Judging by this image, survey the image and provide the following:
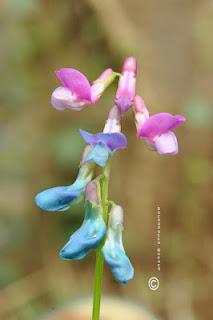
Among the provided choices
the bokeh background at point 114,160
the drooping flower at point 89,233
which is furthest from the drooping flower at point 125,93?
the bokeh background at point 114,160

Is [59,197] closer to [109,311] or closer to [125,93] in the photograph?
[125,93]

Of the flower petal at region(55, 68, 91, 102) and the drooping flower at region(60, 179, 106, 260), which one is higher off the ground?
the flower petal at region(55, 68, 91, 102)

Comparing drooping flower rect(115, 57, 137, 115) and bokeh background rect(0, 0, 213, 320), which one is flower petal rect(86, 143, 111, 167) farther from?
bokeh background rect(0, 0, 213, 320)

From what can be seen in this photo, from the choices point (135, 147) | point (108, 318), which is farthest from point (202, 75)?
point (108, 318)

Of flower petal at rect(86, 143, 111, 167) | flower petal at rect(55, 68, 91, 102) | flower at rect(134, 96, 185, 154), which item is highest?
flower petal at rect(55, 68, 91, 102)

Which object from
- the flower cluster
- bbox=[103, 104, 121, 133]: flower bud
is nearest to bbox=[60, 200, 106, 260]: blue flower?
the flower cluster

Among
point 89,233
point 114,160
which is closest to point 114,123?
point 89,233
